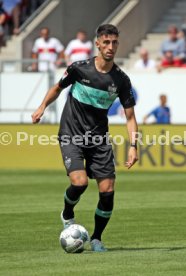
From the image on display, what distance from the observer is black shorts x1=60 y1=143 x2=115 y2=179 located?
11273 mm

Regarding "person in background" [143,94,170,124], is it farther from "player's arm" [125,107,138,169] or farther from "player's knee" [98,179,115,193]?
"player's knee" [98,179,115,193]

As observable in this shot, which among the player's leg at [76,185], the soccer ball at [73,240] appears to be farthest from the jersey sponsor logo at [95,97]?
the soccer ball at [73,240]

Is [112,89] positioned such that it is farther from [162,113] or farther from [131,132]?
[162,113]

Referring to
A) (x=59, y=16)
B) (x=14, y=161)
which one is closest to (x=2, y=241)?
(x=14, y=161)

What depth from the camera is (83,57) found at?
2970cm

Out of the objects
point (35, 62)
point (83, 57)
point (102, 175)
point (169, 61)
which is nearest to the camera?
point (102, 175)

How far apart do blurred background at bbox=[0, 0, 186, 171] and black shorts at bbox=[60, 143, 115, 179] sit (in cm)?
1370

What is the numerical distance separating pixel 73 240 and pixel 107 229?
2.72 metres

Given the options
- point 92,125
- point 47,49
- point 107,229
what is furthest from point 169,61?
point 92,125

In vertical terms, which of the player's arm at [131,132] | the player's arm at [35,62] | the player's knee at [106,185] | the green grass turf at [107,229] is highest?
the player's arm at [131,132]

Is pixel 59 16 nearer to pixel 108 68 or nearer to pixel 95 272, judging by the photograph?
pixel 108 68

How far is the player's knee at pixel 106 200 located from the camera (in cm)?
1127

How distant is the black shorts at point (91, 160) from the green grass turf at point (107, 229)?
0.86 metres

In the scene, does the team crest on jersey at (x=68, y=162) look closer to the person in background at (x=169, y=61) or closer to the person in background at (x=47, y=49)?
the person in background at (x=169, y=61)
